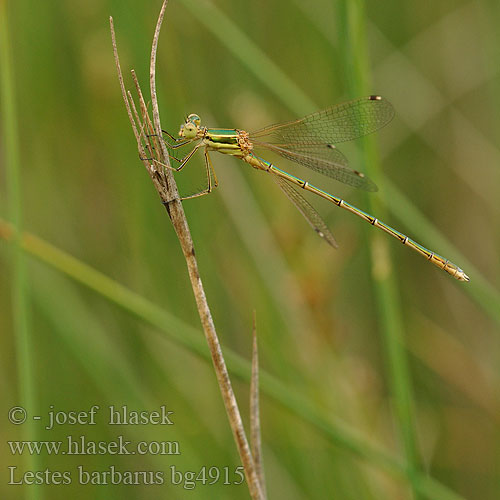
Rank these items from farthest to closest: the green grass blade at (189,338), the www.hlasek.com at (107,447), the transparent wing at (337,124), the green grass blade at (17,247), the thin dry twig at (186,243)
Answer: the www.hlasek.com at (107,447), the transparent wing at (337,124), the green grass blade at (189,338), the green grass blade at (17,247), the thin dry twig at (186,243)

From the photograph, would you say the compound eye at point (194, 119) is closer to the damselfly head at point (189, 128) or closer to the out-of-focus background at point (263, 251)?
the damselfly head at point (189, 128)

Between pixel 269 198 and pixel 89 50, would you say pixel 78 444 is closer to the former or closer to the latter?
pixel 269 198

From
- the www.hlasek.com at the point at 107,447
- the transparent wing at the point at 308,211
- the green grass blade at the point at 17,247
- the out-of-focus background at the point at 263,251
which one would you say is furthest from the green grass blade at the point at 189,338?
the www.hlasek.com at the point at 107,447

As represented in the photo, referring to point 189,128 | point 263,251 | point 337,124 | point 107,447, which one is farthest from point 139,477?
point 337,124

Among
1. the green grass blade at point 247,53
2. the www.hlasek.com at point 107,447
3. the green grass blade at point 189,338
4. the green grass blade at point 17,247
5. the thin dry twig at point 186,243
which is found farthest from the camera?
the www.hlasek.com at point 107,447

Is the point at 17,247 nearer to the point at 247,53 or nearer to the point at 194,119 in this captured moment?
the point at 194,119

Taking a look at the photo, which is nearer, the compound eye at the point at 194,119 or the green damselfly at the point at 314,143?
the compound eye at the point at 194,119

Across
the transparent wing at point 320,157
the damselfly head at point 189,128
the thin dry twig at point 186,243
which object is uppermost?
the transparent wing at point 320,157

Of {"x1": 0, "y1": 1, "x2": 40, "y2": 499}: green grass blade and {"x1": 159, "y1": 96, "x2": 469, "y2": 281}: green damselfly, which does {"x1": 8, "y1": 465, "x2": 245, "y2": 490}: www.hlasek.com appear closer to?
{"x1": 0, "y1": 1, "x2": 40, "y2": 499}: green grass blade
